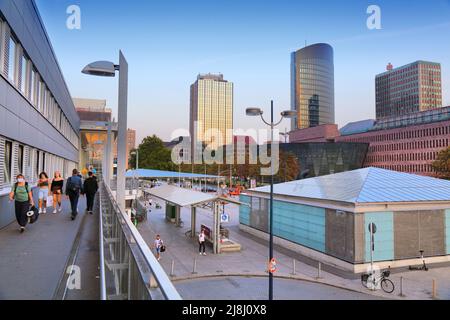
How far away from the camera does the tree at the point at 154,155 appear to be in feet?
266

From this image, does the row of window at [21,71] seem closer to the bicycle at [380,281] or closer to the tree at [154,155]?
the bicycle at [380,281]

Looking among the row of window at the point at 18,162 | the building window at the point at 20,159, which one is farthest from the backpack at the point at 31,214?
the building window at the point at 20,159

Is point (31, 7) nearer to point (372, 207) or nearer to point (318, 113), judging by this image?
point (372, 207)

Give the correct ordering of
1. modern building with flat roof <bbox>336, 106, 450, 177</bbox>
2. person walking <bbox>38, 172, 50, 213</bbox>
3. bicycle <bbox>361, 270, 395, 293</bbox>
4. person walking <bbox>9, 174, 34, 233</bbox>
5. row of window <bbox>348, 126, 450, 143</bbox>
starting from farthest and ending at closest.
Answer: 1. modern building with flat roof <bbox>336, 106, 450, 177</bbox>
2. row of window <bbox>348, 126, 450, 143</bbox>
3. bicycle <bbox>361, 270, 395, 293</bbox>
4. person walking <bbox>38, 172, 50, 213</bbox>
5. person walking <bbox>9, 174, 34, 233</bbox>

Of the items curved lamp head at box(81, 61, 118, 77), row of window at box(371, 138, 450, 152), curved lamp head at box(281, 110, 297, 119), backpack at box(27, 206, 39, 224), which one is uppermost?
row of window at box(371, 138, 450, 152)

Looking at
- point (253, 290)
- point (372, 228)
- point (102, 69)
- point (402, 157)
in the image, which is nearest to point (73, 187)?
point (102, 69)

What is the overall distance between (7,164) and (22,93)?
2.35 meters

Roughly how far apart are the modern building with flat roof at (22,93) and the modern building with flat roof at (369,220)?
14804 mm

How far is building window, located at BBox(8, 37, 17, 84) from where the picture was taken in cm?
962

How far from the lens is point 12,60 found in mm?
9969

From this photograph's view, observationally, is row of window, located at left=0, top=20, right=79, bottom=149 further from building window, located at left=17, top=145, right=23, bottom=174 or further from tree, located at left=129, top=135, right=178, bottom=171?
tree, located at left=129, top=135, right=178, bottom=171

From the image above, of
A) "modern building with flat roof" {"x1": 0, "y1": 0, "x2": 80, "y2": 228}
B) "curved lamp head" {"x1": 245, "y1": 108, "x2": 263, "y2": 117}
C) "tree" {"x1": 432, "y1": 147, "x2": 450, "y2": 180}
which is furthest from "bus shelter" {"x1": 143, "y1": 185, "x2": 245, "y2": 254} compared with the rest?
"tree" {"x1": 432, "y1": 147, "x2": 450, "y2": 180}

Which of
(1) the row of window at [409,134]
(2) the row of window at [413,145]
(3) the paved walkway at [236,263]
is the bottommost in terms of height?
(3) the paved walkway at [236,263]

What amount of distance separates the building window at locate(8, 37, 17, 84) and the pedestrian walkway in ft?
13.5
